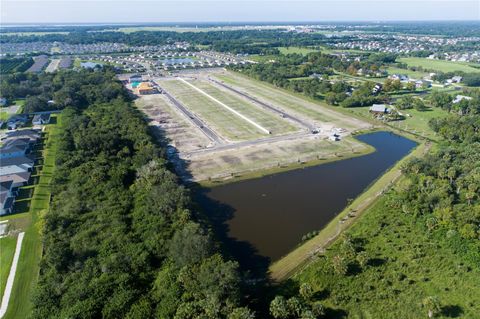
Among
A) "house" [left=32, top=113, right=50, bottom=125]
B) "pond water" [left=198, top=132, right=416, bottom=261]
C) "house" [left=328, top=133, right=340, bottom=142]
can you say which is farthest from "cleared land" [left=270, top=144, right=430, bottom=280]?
"house" [left=32, top=113, right=50, bottom=125]

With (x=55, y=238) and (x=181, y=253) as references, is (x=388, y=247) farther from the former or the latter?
(x=55, y=238)

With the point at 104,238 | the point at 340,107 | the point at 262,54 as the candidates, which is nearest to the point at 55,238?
the point at 104,238

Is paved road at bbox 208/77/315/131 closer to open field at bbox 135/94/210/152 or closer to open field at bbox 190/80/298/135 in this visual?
open field at bbox 190/80/298/135

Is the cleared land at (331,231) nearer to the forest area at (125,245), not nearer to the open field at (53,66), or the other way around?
the forest area at (125,245)

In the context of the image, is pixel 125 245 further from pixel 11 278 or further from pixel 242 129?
pixel 242 129

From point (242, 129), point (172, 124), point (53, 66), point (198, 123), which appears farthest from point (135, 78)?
point (242, 129)

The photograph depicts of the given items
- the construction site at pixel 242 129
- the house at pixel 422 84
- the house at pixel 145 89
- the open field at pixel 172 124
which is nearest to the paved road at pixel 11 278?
the construction site at pixel 242 129
